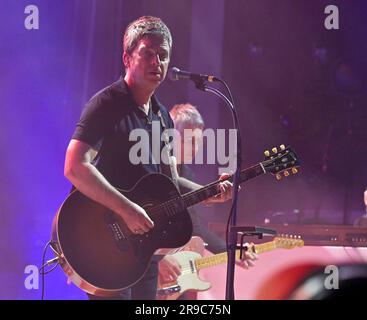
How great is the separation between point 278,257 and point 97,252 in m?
1.68

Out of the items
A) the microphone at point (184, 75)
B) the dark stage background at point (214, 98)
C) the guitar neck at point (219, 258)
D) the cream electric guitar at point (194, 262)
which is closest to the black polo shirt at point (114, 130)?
the microphone at point (184, 75)

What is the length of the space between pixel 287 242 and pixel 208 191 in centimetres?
117

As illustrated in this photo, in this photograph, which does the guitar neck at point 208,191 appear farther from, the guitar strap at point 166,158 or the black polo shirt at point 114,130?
the black polo shirt at point 114,130

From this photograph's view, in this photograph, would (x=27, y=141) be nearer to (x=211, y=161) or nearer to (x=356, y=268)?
(x=211, y=161)

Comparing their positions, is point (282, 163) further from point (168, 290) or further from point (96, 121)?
point (168, 290)

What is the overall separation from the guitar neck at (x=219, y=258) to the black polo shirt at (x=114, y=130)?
3.87ft

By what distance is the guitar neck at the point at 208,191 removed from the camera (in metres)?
2.82

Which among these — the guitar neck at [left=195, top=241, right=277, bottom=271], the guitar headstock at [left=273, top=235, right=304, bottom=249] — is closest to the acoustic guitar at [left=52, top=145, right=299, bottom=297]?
the guitar neck at [left=195, top=241, right=277, bottom=271]

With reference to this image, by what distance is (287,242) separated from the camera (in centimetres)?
382

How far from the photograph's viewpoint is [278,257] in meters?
3.91

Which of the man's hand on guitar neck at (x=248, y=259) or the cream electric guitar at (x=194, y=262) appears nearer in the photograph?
the cream electric guitar at (x=194, y=262)

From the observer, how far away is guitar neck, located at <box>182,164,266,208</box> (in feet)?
9.25

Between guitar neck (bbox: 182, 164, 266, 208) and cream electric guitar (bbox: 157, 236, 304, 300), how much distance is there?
2.18 feet

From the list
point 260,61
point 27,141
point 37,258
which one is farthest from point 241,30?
point 37,258
